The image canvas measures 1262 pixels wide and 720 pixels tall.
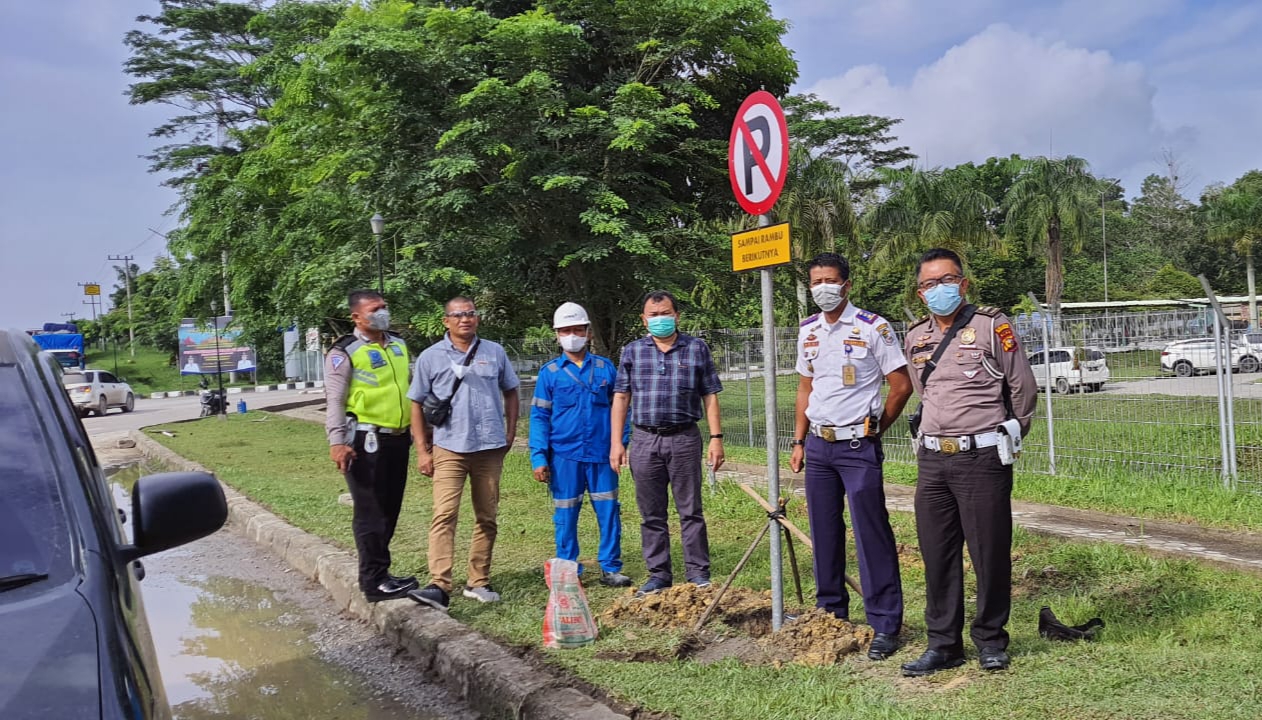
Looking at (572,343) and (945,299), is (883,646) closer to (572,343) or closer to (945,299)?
(945,299)

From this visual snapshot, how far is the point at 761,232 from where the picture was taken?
15.1ft

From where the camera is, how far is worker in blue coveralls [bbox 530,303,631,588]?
5.95 m

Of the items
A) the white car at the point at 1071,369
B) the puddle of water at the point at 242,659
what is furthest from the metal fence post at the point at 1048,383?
the puddle of water at the point at 242,659

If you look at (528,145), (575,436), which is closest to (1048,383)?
(575,436)

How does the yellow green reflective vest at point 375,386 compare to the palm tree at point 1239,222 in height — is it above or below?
below

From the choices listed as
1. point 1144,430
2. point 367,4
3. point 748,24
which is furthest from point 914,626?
point 367,4

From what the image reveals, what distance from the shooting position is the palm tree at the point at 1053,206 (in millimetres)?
37438

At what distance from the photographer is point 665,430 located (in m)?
5.71

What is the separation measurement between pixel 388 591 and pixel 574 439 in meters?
1.47

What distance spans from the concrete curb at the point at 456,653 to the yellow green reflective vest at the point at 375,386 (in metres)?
1.15

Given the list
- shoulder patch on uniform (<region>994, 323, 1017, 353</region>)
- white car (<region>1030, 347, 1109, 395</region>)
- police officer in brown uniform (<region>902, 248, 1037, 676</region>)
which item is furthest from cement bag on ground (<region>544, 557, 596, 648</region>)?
white car (<region>1030, 347, 1109, 395</region>)

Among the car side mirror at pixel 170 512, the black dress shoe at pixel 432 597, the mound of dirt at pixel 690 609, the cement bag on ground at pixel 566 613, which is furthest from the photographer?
the black dress shoe at pixel 432 597

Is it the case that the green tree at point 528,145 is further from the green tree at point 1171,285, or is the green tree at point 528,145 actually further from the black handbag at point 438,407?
the green tree at point 1171,285

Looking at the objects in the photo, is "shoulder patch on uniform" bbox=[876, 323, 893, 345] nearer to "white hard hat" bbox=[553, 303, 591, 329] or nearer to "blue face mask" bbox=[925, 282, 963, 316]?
"blue face mask" bbox=[925, 282, 963, 316]
